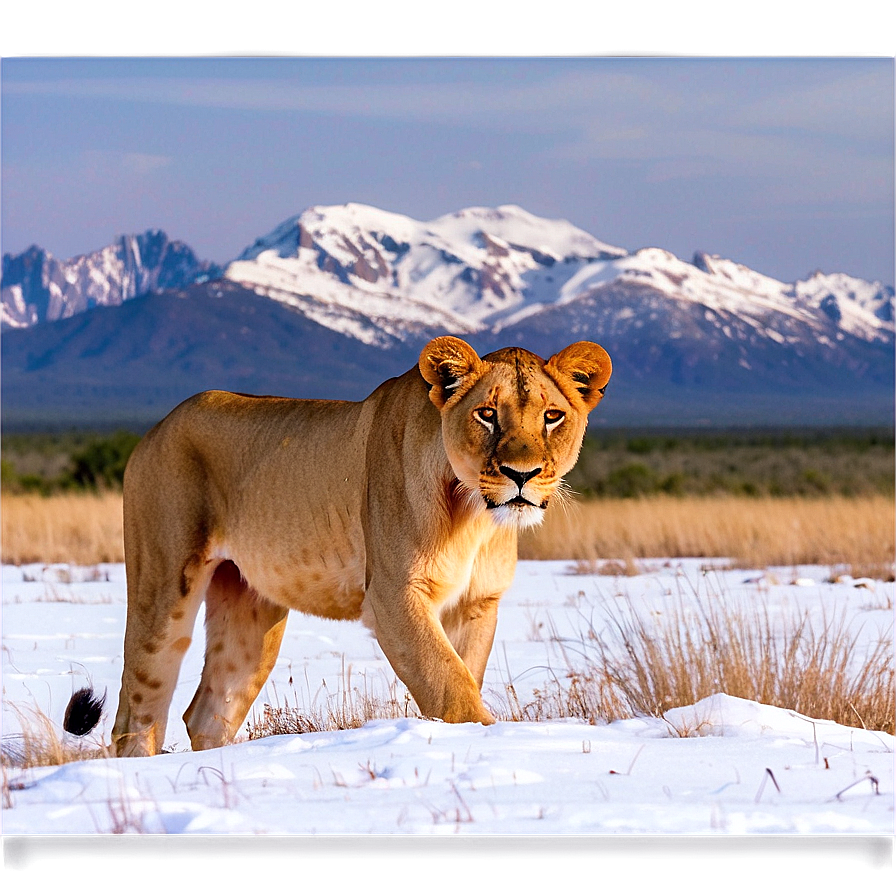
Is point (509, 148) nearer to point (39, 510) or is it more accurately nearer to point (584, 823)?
point (39, 510)

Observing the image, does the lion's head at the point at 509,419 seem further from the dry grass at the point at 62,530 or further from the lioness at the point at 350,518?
the dry grass at the point at 62,530

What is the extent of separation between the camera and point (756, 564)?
13633mm

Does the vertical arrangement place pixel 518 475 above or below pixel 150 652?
above

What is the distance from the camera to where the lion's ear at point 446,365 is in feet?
17.0

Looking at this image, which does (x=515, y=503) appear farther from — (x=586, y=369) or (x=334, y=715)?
(x=334, y=715)

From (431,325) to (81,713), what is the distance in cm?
13815

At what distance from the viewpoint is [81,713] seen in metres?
6.24

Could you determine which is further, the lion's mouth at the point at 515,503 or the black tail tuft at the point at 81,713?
the black tail tuft at the point at 81,713

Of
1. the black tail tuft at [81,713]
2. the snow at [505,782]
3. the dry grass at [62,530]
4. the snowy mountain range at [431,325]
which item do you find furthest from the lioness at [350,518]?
the snowy mountain range at [431,325]

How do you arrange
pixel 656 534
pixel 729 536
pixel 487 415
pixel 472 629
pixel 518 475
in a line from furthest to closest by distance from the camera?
1. pixel 656 534
2. pixel 729 536
3. pixel 472 629
4. pixel 487 415
5. pixel 518 475

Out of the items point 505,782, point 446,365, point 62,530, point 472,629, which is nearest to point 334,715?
point 472,629

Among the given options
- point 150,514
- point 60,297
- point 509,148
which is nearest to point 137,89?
point 509,148

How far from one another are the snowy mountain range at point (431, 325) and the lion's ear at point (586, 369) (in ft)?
343

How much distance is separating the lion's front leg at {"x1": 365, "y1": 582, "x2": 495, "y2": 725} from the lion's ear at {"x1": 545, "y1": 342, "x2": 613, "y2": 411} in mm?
939
